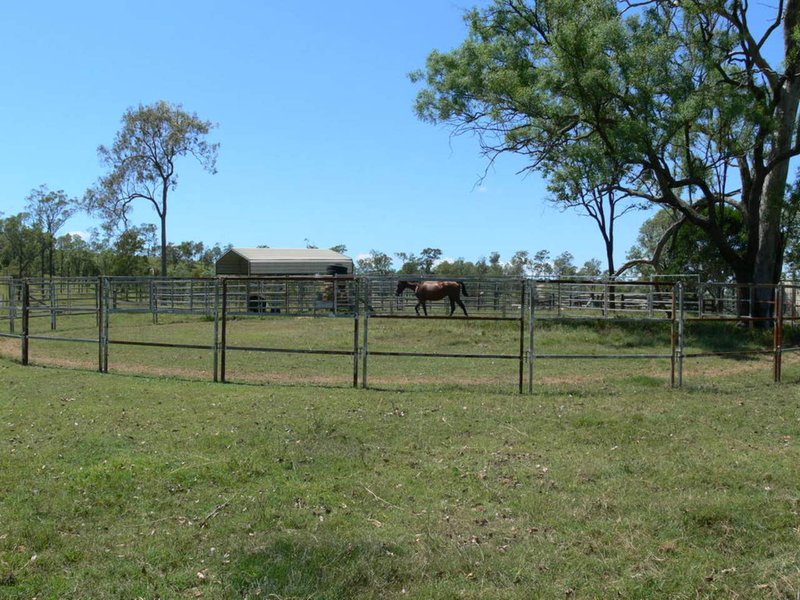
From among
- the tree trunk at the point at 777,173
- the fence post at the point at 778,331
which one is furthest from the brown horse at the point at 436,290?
the fence post at the point at 778,331

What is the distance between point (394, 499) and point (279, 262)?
40.5 meters

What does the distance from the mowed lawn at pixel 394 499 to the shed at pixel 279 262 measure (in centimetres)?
3558

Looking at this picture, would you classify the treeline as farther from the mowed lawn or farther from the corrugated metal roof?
the mowed lawn

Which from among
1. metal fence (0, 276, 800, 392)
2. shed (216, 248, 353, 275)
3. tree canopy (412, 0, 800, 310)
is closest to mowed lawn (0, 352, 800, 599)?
metal fence (0, 276, 800, 392)

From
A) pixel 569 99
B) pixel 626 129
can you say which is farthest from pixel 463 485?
pixel 569 99

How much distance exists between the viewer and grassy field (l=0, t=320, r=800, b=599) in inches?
155

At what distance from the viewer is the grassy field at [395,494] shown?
155 inches

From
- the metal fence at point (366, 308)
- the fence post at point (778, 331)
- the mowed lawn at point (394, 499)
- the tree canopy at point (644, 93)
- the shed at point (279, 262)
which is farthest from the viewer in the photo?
the shed at point (279, 262)

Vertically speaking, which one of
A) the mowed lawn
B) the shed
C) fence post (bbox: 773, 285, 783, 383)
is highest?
the shed

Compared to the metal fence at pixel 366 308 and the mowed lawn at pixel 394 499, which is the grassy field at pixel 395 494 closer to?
the mowed lawn at pixel 394 499

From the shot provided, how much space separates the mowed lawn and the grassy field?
20 mm

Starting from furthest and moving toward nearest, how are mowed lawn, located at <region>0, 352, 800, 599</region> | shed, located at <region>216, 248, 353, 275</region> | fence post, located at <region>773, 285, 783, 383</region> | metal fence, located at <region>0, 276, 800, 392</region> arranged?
shed, located at <region>216, 248, 353, 275</region> → fence post, located at <region>773, 285, 783, 383</region> → metal fence, located at <region>0, 276, 800, 392</region> → mowed lawn, located at <region>0, 352, 800, 599</region>

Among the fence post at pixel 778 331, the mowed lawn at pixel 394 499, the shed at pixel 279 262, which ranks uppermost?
the shed at pixel 279 262

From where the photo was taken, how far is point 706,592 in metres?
3.82
